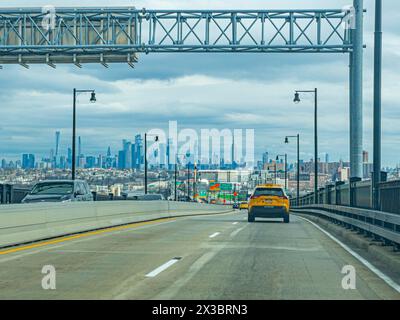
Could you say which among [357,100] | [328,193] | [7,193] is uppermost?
[357,100]

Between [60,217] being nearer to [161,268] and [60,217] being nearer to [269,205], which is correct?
[161,268]

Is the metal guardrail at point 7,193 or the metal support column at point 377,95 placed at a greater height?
the metal support column at point 377,95

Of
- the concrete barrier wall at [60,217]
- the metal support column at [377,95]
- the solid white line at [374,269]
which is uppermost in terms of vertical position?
the metal support column at [377,95]

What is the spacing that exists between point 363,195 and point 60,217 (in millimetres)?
9465

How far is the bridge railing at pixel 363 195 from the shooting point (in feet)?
53.8

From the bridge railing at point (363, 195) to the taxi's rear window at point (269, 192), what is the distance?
248cm

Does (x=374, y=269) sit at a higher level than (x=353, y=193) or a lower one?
lower

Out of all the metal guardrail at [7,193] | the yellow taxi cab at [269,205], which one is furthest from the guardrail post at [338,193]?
the metal guardrail at [7,193]

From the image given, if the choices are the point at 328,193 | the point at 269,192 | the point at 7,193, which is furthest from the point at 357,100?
the point at 7,193

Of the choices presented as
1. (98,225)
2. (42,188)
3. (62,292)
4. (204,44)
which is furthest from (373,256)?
(204,44)

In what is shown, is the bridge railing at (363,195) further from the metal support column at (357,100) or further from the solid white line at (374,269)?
the metal support column at (357,100)

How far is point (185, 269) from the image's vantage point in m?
12.8

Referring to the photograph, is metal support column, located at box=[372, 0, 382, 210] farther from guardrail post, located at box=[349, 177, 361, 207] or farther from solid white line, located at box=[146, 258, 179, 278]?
solid white line, located at box=[146, 258, 179, 278]

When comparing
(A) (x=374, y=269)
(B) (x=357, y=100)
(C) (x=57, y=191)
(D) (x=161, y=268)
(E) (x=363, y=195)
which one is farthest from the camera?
(B) (x=357, y=100)
